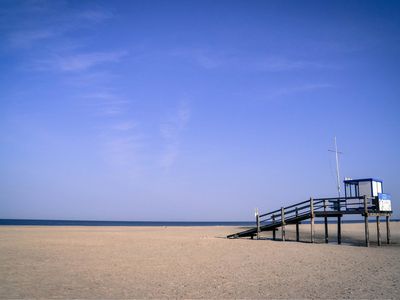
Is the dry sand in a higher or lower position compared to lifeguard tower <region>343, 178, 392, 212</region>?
lower

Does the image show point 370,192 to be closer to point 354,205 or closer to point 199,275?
point 354,205

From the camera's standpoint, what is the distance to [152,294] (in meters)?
9.51

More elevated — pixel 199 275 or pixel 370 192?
pixel 370 192

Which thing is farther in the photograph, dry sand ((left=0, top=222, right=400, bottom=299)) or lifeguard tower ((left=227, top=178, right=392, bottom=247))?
lifeguard tower ((left=227, top=178, right=392, bottom=247))

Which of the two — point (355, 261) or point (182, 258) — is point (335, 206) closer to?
point (355, 261)

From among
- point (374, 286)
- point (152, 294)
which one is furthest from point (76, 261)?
point (374, 286)

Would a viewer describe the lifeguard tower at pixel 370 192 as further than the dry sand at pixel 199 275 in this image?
Yes

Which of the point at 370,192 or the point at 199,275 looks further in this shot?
the point at 370,192

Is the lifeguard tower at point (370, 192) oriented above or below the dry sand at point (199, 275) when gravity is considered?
above

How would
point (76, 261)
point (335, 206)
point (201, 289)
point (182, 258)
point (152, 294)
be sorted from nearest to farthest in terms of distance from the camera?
1. point (152, 294)
2. point (201, 289)
3. point (76, 261)
4. point (182, 258)
5. point (335, 206)

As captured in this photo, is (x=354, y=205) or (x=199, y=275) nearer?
(x=199, y=275)

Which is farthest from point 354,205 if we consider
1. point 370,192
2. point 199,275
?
point 199,275

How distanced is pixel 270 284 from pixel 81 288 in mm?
5406

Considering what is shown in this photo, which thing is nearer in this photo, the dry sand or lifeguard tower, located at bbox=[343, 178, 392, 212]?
the dry sand
